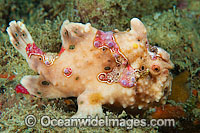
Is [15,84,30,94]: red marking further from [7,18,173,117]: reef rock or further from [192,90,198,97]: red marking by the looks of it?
[192,90,198,97]: red marking

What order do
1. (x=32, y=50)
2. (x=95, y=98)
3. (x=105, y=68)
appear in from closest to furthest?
1. (x=95, y=98)
2. (x=105, y=68)
3. (x=32, y=50)

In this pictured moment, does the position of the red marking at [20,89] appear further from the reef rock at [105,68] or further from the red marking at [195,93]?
the red marking at [195,93]

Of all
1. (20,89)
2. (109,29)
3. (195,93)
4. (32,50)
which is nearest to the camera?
(32,50)

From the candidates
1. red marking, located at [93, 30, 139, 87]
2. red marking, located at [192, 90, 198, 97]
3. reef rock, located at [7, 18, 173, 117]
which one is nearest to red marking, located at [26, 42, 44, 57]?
reef rock, located at [7, 18, 173, 117]

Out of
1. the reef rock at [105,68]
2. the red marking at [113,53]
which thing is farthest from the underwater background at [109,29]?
the red marking at [113,53]

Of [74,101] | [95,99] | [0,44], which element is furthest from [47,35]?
[95,99]

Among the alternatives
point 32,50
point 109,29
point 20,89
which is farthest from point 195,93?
point 20,89

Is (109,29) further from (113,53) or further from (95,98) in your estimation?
(95,98)
